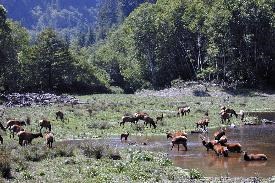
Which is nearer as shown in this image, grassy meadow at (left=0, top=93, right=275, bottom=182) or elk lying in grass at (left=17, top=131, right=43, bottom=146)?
grassy meadow at (left=0, top=93, right=275, bottom=182)

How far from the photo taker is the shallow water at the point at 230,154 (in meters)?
24.6

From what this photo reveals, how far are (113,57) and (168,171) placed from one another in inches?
3804

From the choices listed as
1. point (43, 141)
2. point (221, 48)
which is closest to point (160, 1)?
point (221, 48)

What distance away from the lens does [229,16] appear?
3403 inches

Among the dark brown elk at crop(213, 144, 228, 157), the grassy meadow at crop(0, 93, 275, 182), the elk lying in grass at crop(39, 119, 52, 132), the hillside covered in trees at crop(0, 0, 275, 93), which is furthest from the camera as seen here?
the hillside covered in trees at crop(0, 0, 275, 93)

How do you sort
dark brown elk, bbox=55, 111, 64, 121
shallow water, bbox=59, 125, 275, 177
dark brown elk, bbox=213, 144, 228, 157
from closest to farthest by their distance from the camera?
shallow water, bbox=59, 125, 275, 177 < dark brown elk, bbox=213, 144, 228, 157 < dark brown elk, bbox=55, 111, 64, 121

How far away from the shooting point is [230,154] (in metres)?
29.1

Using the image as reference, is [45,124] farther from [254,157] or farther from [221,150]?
[254,157]

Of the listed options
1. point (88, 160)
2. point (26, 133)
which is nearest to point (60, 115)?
point (26, 133)

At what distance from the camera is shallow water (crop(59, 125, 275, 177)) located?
80.7 ft

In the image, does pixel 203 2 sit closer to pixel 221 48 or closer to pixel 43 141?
pixel 221 48

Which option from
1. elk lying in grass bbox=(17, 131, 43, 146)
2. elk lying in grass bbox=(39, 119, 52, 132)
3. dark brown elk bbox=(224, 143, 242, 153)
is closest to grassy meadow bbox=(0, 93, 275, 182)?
elk lying in grass bbox=(17, 131, 43, 146)

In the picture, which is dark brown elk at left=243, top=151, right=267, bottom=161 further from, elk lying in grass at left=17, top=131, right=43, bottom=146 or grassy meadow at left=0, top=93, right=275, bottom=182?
elk lying in grass at left=17, top=131, right=43, bottom=146

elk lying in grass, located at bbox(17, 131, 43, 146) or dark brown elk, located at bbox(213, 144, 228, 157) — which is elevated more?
elk lying in grass, located at bbox(17, 131, 43, 146)
